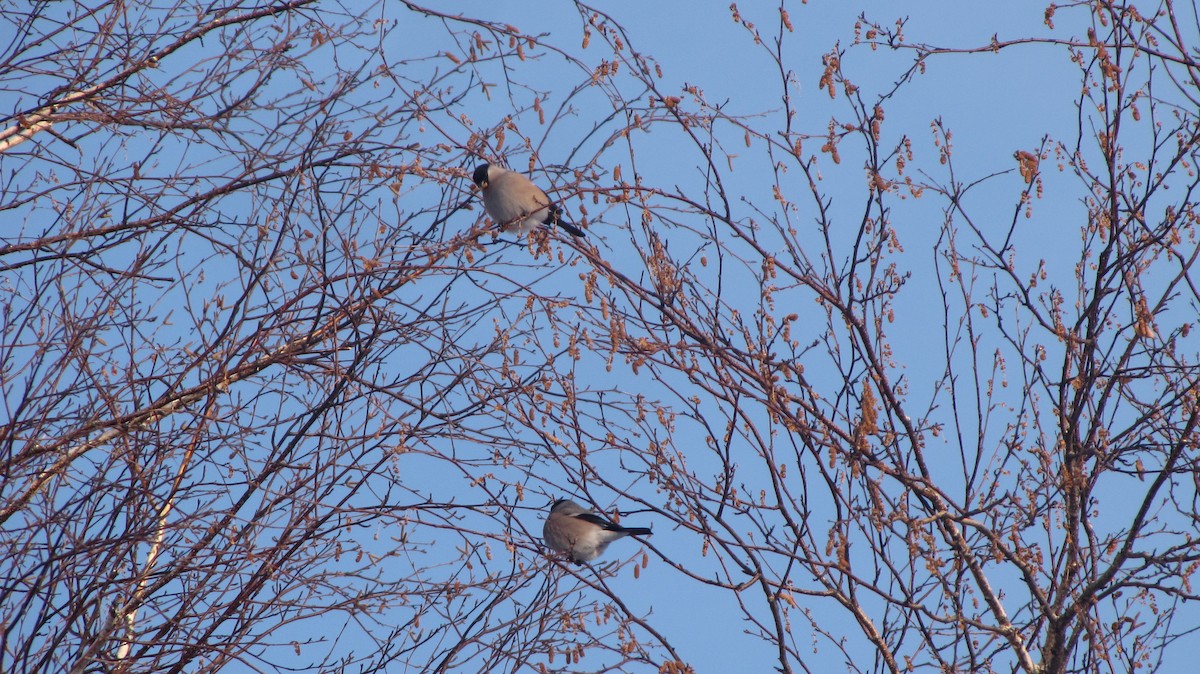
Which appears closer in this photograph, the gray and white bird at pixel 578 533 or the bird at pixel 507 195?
the bird at pixel 507 195

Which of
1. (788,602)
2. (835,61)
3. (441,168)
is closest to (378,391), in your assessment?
(441,168)

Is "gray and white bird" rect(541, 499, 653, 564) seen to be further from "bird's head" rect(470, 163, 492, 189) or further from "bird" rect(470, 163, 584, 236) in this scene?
"bird's head" rect(470, 163, 492, 189)

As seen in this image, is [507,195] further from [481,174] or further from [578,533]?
[578,533]

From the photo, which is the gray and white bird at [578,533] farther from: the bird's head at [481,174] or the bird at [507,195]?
the bird's head at [481,174]

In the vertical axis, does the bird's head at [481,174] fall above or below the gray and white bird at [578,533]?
above

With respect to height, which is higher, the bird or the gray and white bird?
the bird

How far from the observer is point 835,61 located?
13.6ft

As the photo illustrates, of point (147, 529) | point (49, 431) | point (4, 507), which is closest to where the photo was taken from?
point (147, 529)

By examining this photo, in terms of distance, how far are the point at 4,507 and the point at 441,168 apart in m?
2.18

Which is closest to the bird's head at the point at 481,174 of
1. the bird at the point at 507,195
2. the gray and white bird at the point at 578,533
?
the bird at the point at 507,195

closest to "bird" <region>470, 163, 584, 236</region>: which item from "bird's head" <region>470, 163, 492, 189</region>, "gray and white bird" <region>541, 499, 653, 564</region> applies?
"bird's head" <region>470, 163, 492, 189</region>

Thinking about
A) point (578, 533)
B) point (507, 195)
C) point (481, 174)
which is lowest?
point (578, 533)

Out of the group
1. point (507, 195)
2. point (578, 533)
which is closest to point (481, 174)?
point (507, 195)

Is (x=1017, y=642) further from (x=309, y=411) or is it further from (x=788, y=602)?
(x=309, y=411)
